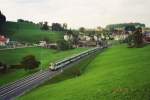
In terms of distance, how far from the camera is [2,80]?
7012 cm

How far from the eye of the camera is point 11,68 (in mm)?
84875

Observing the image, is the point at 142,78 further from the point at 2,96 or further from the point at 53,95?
the point at 2,96

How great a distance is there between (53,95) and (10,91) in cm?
1493

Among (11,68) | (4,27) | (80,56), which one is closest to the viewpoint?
(11,68)

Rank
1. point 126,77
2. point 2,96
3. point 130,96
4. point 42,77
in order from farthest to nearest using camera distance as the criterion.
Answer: point 42,77, point 2,96, point 126,77, point 130,96

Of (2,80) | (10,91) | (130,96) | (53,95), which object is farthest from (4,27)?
(130,96)

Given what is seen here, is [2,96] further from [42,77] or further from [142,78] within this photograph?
[142,78]

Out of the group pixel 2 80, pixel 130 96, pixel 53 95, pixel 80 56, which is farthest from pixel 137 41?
pixel 130 96

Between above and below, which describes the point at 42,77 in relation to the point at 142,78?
below

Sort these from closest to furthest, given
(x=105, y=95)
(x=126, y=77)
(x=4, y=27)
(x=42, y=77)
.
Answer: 1. (x=105, y=95)
2. (x=126, y=77)
3. (x=42, y=77)
4. (x=4, y=27)

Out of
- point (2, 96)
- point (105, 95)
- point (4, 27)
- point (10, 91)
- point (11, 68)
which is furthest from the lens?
point (4, 27)

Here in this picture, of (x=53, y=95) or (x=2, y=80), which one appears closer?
(x=53, y=95)

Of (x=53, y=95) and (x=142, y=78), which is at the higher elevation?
(x=142, y=78)

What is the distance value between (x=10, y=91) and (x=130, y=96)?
2882 centimetres
